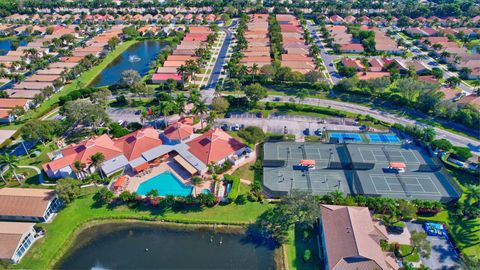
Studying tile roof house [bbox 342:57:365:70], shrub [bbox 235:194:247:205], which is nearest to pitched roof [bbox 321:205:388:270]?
shrub [bbox 235:194:247:205]

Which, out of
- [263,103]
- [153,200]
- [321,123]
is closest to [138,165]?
[153,200]

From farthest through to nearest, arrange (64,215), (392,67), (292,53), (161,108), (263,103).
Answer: (292,53) → (392,67) → (263,103) → (161,108) → (64,215)

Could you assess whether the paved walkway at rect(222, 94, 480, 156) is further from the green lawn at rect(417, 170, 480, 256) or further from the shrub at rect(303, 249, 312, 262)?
the shrub at rect(303, 249, 312, 262)

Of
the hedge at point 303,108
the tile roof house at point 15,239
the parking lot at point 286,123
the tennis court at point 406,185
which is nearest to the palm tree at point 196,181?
the parking lot at point 286,123

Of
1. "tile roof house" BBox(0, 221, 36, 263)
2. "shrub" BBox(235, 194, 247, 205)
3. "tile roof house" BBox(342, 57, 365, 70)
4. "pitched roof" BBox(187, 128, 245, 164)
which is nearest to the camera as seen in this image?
"tile roof house" BBox(0, 221, 36, 263)

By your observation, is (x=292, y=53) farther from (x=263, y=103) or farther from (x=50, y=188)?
(x=50, y=188)

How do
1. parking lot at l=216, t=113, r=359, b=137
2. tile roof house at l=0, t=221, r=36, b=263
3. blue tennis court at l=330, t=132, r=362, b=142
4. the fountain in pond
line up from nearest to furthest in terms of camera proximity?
tile roof house at l=0, t=221, r=36, b=263 < blue tennis court at l=330, t=132, r=362, b=142 < parking lot at l=216, t=113, r=359, b=137 < the fountain in pond
